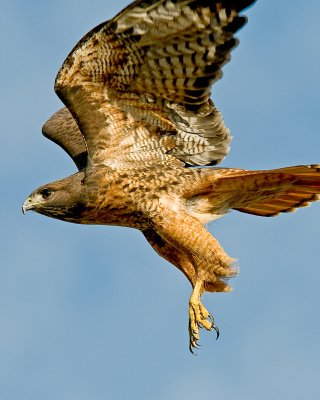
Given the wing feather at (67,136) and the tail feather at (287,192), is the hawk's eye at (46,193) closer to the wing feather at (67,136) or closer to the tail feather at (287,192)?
the wing feather at (67,136)

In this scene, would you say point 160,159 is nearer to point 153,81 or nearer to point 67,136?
point 153,81

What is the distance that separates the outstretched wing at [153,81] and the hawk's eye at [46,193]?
1.84ft

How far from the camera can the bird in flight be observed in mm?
13055

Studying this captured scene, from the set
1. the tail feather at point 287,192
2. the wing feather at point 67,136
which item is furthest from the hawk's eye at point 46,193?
the tail feather at point 287,192

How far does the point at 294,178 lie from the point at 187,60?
1926mm

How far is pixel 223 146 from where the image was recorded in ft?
46.1

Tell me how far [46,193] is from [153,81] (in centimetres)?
174

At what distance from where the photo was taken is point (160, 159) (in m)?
14.1

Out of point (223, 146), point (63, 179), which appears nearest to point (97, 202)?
point (63, 179)

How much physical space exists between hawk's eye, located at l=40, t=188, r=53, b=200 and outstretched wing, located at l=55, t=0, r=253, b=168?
0.56m

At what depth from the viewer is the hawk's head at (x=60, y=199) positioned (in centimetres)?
1377

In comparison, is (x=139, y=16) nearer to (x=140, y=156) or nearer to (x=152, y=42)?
(x=152, y=42)

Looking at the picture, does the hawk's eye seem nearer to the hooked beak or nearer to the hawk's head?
the hawk's head

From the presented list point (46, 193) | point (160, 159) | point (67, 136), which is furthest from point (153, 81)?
point (67, 136)
